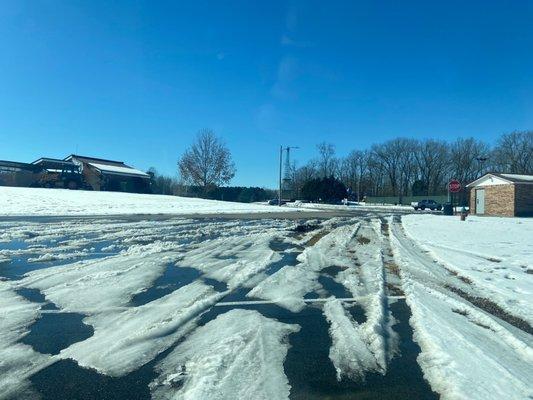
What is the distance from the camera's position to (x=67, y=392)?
10.1 feet

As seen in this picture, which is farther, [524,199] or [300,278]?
[524,199]

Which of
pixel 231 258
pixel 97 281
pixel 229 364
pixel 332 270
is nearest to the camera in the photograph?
pixel 229 364

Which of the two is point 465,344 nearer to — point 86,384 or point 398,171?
point 86,384

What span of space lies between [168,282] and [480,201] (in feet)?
124

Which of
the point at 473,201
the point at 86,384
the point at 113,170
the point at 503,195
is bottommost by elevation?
the point at 86,384

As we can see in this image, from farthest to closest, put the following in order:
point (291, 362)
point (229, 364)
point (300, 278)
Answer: point (300, 278), point (291, 362), point (229, 364)

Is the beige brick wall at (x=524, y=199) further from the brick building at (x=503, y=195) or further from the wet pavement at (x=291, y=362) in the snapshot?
the wet pavement at (x=291, y=362)

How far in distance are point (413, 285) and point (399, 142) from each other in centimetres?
9885

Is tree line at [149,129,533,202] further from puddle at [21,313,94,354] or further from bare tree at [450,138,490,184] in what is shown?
puddle at [21,313,94,354]

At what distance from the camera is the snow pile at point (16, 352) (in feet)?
10.5

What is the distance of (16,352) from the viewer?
3846mm

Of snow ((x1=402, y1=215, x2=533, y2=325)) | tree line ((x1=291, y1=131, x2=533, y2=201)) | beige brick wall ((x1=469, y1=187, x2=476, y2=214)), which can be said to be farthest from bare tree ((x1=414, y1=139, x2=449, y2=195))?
snow ((x1=402, y1=215, x2=533, y2=325))

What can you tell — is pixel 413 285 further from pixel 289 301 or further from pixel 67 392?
pixel 67 392

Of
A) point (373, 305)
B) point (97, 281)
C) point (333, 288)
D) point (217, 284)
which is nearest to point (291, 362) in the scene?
point (373, 305)
